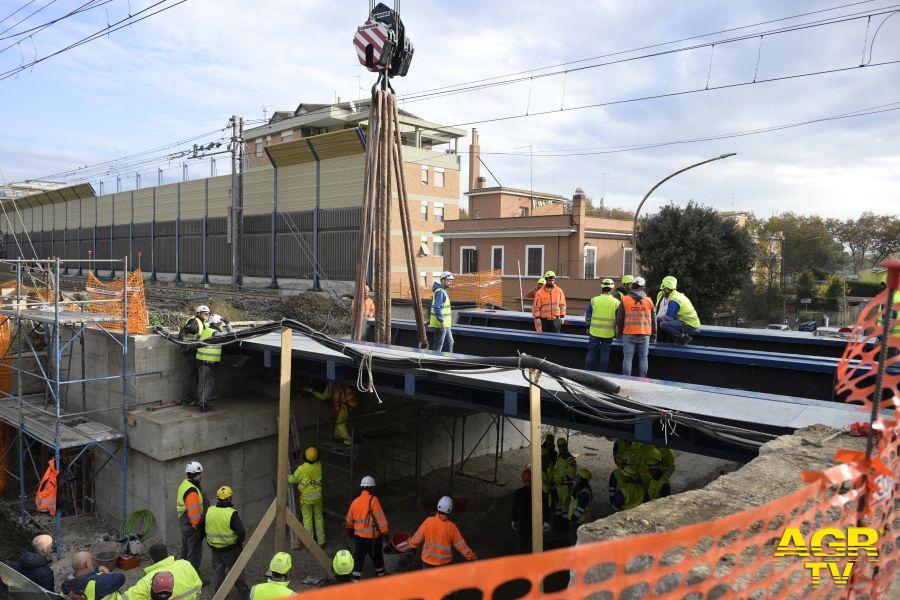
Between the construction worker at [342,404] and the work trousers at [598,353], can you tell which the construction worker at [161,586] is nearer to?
the construction worker at [342,404]

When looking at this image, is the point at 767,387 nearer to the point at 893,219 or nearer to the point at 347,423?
the point at 347,423

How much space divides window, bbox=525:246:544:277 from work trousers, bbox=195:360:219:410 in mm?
24904

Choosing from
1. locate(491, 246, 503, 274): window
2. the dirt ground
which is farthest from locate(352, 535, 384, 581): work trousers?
locate(491, 246, 503, 274): window

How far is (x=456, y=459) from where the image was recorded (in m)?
16.9

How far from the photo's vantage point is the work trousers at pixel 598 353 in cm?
1073

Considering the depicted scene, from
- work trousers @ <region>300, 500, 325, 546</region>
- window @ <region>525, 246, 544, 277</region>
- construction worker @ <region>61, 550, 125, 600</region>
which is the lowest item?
work trousers @ <region>300, 500, 325, 546</region>

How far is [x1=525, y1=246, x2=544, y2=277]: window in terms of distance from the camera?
35312 millimetres

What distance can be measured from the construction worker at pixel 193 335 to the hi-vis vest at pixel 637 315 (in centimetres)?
828

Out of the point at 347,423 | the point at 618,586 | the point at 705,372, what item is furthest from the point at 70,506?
the point at 618,586

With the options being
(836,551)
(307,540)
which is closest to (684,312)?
(307,540)

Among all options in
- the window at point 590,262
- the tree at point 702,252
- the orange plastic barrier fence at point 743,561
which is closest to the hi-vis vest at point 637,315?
the orange plastic barrier fence at point 743,561

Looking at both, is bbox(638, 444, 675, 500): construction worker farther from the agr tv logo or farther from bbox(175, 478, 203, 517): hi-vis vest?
the agr tv logo

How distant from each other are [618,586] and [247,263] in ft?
122

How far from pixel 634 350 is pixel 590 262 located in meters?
25.6
